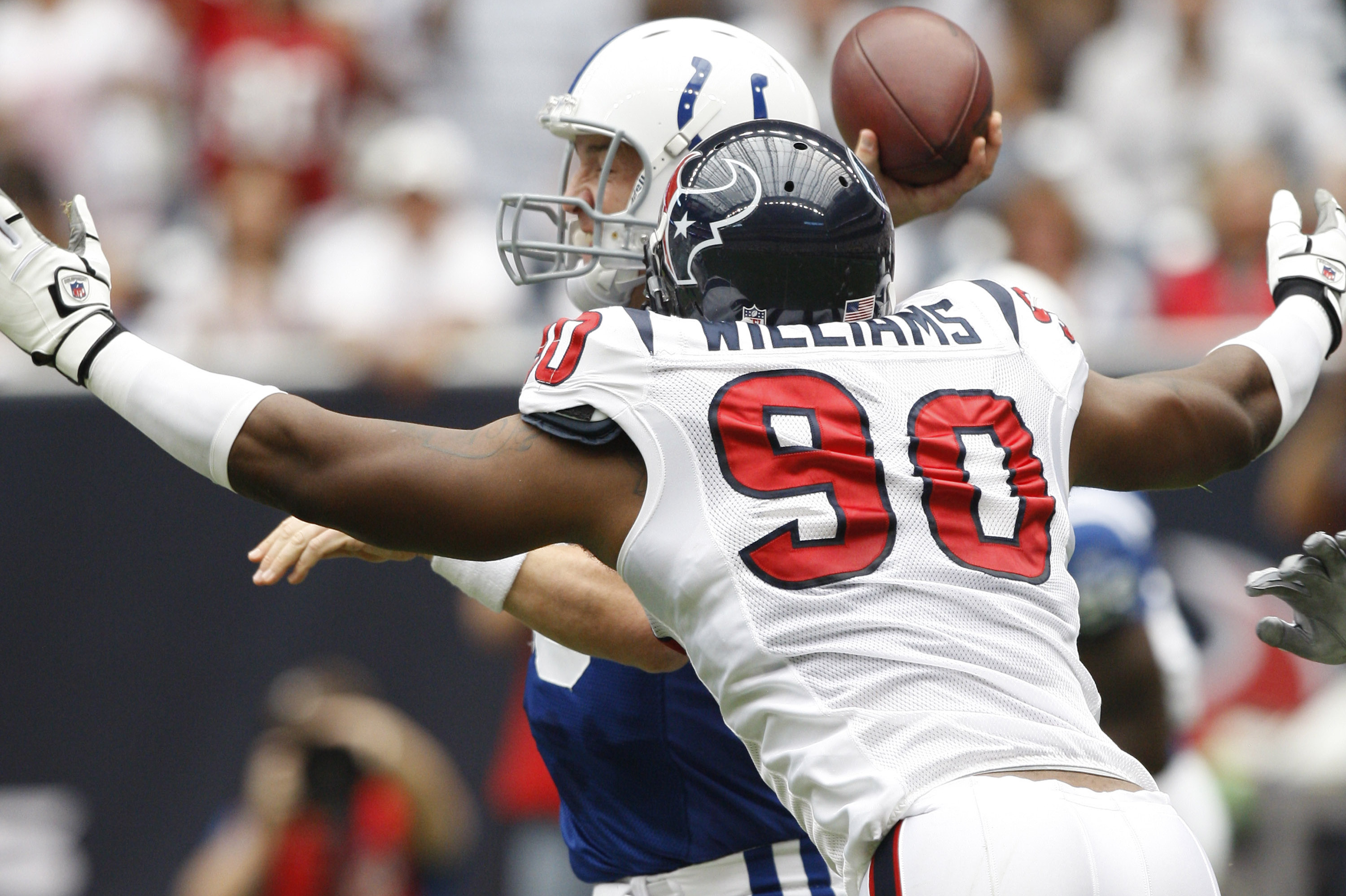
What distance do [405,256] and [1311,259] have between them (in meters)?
5.24

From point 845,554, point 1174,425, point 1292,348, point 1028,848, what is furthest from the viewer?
point 1292,348

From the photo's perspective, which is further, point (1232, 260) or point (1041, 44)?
point (1041, 44)

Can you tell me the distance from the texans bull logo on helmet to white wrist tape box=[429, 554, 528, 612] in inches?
26.5

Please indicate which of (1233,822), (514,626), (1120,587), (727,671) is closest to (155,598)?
(514,626)

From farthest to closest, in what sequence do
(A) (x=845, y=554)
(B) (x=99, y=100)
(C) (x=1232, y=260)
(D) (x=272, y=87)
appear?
(B) (x=99, y=100) < (D) (x=272, y=87) < (C) (x=1232, y=260) < (A) (x=845, y=554)

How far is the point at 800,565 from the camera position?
2.19m

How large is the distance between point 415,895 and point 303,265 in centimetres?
318

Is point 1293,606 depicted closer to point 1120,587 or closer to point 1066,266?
point 1120,587

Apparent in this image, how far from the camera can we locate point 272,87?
333 inches

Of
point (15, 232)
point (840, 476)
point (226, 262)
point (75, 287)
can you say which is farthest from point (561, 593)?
point (226, 262)

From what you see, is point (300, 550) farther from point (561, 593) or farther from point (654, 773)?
point (654, 773)

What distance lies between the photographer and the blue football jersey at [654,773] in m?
2.86

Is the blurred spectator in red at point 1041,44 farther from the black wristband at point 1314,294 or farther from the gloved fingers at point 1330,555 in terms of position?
the gloved fingers at point 1330,555

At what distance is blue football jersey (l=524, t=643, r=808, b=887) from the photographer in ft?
9.37
